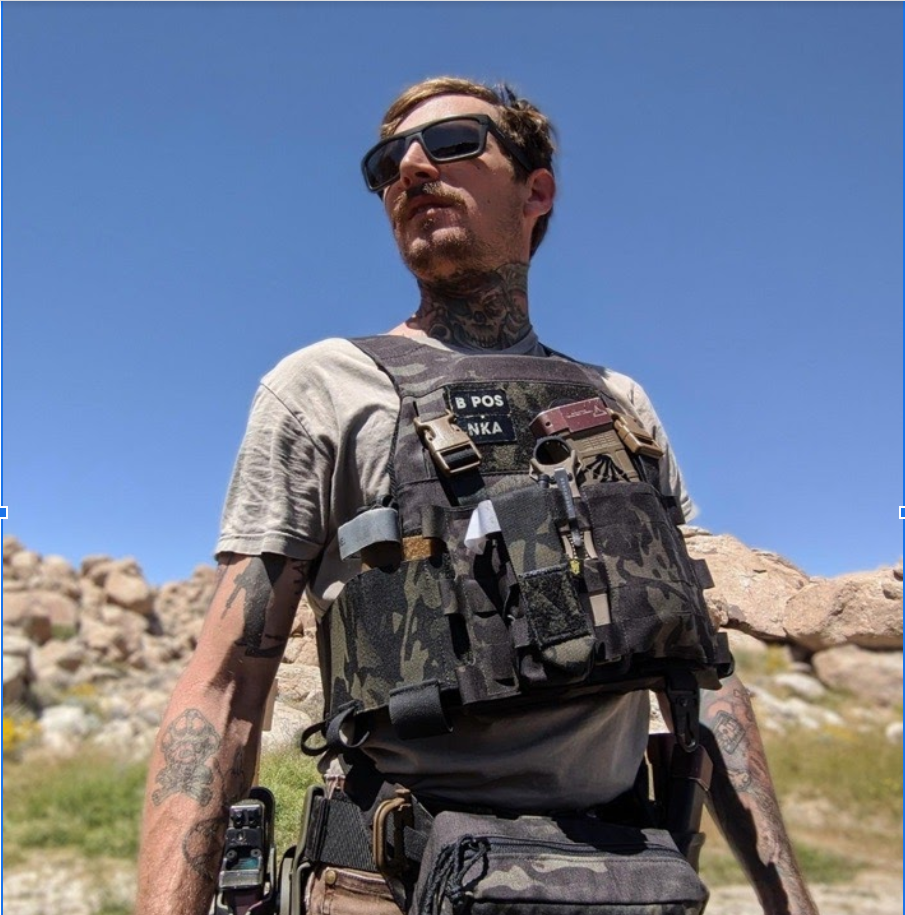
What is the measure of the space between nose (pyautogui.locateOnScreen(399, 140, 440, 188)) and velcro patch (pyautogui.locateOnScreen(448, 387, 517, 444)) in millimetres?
637

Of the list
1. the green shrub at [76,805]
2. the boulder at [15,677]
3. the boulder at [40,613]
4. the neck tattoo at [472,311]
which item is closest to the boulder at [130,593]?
the boulder at [40,613]

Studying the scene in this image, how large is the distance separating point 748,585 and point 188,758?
5.70 feet

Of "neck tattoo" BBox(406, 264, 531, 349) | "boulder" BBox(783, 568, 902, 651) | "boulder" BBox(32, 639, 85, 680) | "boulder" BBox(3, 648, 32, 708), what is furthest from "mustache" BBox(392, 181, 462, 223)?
"boulder" BBox(32, 639, 85, 680)

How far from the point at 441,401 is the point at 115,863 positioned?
1149 cm

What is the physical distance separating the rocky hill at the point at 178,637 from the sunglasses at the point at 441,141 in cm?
119

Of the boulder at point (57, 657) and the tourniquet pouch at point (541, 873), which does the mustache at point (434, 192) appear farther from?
the boulder at point (57, 657)

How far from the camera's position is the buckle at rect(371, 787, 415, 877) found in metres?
1.60

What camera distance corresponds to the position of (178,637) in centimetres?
2900

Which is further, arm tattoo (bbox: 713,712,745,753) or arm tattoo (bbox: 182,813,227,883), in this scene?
arm tattoo (bbox: 713,712,745,753)

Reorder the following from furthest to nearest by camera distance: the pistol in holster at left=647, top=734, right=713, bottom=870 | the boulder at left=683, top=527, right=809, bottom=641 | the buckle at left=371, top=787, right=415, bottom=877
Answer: the boulder at left=683, top=527, right=809, bottom=641 → the pistol in holster at left=647, top=734, right=713, bottom=870 → the buckle at left=371, top=787, right=415, bottom=877

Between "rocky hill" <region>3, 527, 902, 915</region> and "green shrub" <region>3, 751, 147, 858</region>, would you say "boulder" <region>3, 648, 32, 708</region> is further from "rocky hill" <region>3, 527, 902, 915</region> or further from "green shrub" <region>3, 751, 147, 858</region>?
"green shrub" <region>3, 751, 147, 858</region>

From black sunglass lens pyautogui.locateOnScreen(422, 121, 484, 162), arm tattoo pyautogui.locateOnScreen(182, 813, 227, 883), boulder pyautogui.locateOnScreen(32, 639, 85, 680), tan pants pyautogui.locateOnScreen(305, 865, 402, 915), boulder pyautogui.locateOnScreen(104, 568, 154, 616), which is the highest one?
boulder pyautogui.locateOnScreen(104, 568, 154, 616)

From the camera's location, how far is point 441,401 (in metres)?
1.83

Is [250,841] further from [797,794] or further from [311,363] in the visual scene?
[797,794]
